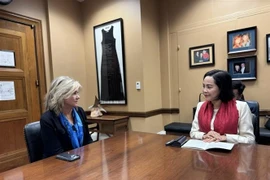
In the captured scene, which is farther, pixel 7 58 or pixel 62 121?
pixel 7 58

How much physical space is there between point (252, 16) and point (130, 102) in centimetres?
216

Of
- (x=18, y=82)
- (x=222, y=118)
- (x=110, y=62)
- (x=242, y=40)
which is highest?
(x=242, y=40)

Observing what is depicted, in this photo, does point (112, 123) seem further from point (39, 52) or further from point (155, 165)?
point (155, 165)

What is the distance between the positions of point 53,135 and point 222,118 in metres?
1.26

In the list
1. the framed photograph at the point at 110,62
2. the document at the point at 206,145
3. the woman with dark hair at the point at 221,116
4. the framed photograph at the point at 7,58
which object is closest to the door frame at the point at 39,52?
the framed photograph at the point at 7,58

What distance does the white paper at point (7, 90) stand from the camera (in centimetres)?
279

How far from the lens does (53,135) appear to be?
1444mm

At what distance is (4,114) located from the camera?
2.81m

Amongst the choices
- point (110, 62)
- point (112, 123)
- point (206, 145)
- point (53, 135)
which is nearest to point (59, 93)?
point (53, 135)

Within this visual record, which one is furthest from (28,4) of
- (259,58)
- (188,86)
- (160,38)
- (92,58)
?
(259,58)

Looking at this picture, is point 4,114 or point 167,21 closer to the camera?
point 4,114

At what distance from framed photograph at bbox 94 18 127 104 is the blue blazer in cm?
194

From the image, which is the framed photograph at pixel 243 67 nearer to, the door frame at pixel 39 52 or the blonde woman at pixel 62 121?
the blonde woman at pixel 62 121

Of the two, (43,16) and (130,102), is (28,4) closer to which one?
(43,16)
